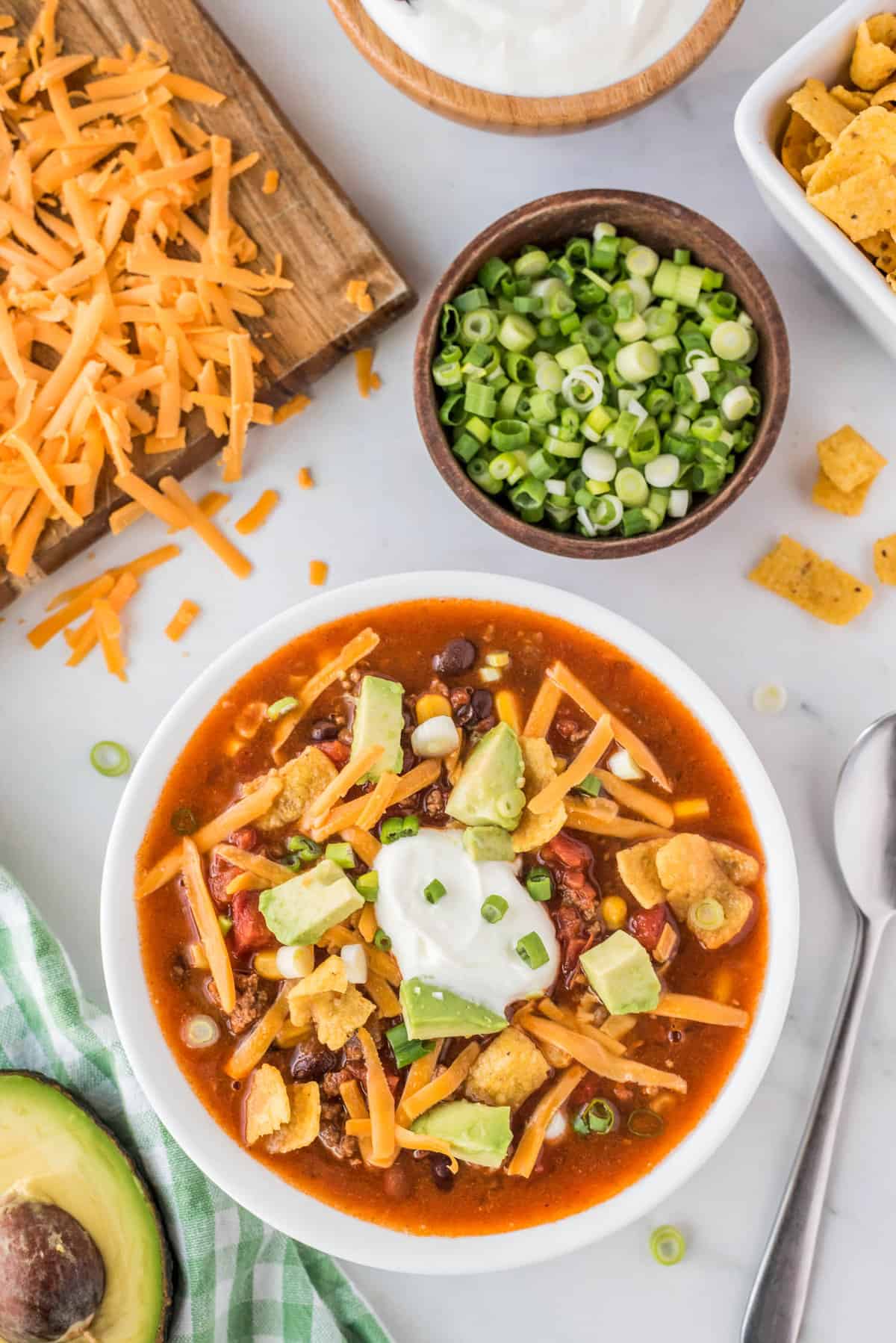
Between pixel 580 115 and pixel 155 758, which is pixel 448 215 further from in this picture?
pixel 155 758

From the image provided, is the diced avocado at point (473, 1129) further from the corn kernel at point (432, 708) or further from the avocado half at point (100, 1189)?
the corn kernel at point (432, 708)

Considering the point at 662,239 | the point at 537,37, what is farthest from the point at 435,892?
the point at 537,37

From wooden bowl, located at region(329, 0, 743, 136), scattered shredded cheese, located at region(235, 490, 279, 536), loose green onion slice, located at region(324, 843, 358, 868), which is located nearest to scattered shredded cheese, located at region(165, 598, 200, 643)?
scattered shredded cheese, located at region(235, 490, 279, 536)

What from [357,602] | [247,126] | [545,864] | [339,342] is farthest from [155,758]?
[247,126]

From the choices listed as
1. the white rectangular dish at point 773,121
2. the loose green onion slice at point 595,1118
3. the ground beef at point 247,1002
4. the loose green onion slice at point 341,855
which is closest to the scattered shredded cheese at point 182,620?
the loose green onion slice at point 341,855

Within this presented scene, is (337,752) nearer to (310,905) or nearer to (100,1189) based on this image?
(310,905)

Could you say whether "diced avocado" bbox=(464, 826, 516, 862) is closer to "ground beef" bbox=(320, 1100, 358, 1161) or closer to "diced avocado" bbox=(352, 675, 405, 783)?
"diced avocado" bbox=(352, 675, 405, 783)

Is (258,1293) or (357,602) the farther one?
(258,1293)
